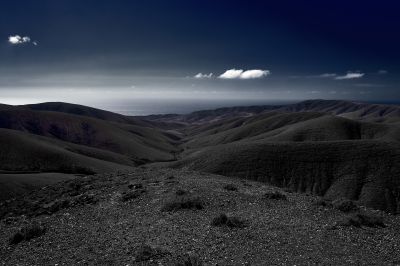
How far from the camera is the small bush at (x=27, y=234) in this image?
633 inches

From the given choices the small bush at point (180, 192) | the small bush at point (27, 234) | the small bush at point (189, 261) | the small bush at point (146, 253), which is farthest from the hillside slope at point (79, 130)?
the small bush at point (189, 261)

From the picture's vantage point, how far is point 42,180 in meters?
53.8

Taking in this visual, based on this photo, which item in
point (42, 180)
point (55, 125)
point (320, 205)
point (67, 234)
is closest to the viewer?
point (67, 234)

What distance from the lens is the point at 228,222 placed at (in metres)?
15.8

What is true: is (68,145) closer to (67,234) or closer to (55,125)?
(55,125)

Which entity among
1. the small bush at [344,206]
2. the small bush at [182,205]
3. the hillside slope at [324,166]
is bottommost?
the hillside slope at [324,166]

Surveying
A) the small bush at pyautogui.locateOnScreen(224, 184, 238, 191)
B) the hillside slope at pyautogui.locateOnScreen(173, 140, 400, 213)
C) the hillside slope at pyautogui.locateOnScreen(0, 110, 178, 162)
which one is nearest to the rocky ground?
the small bush at pyautogui.locateOnScreen(224, 184, 238, 191)

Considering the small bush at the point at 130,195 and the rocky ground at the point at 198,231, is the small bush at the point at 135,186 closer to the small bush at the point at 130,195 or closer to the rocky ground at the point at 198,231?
the rocky ground at the point at 198,231

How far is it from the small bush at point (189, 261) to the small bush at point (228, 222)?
3811mm

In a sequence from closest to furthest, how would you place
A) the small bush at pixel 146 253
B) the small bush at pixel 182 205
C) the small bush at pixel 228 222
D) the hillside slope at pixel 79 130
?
the small bush at pixel 146 253, the small bush at pixel 228 222, the small bush at pixel 182 205, the hillside slope at pixel 79 130

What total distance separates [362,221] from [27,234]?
1629 cm

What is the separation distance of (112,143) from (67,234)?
129 m

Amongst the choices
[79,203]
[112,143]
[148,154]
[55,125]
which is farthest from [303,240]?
[55,125]

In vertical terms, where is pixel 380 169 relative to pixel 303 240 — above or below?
below
